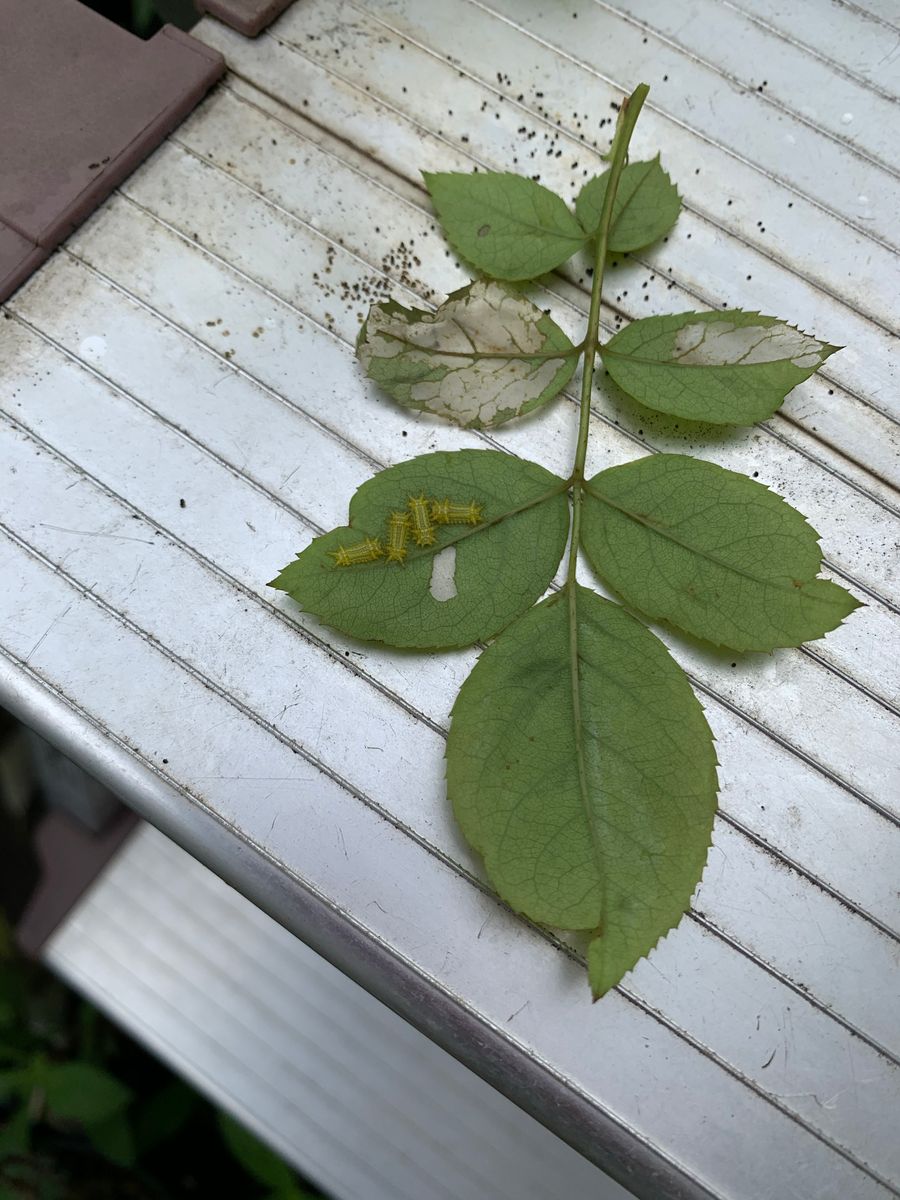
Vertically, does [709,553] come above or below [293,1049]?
above

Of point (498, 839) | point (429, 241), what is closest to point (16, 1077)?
point (498, 839)

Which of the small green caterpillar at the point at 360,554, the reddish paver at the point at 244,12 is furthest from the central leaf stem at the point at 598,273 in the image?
the reddish paver at the point at 244,12

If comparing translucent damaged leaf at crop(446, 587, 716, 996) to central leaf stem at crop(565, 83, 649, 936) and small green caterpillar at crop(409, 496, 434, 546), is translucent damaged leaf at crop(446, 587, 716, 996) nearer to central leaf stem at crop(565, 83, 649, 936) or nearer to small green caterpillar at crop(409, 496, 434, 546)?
central leaf stem at crop(565, 83, 649, 936)

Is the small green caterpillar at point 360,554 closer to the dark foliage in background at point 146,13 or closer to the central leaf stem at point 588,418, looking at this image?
the central leaf stem at point 588,418

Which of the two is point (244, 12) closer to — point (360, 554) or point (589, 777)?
Result: point (360, 554)

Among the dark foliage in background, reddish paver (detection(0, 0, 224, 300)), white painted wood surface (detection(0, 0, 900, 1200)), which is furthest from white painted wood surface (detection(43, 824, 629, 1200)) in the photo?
the dark foliage in background

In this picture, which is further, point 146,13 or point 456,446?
point 146,13

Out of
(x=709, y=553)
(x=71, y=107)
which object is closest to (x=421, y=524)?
(x=709, y=553)
